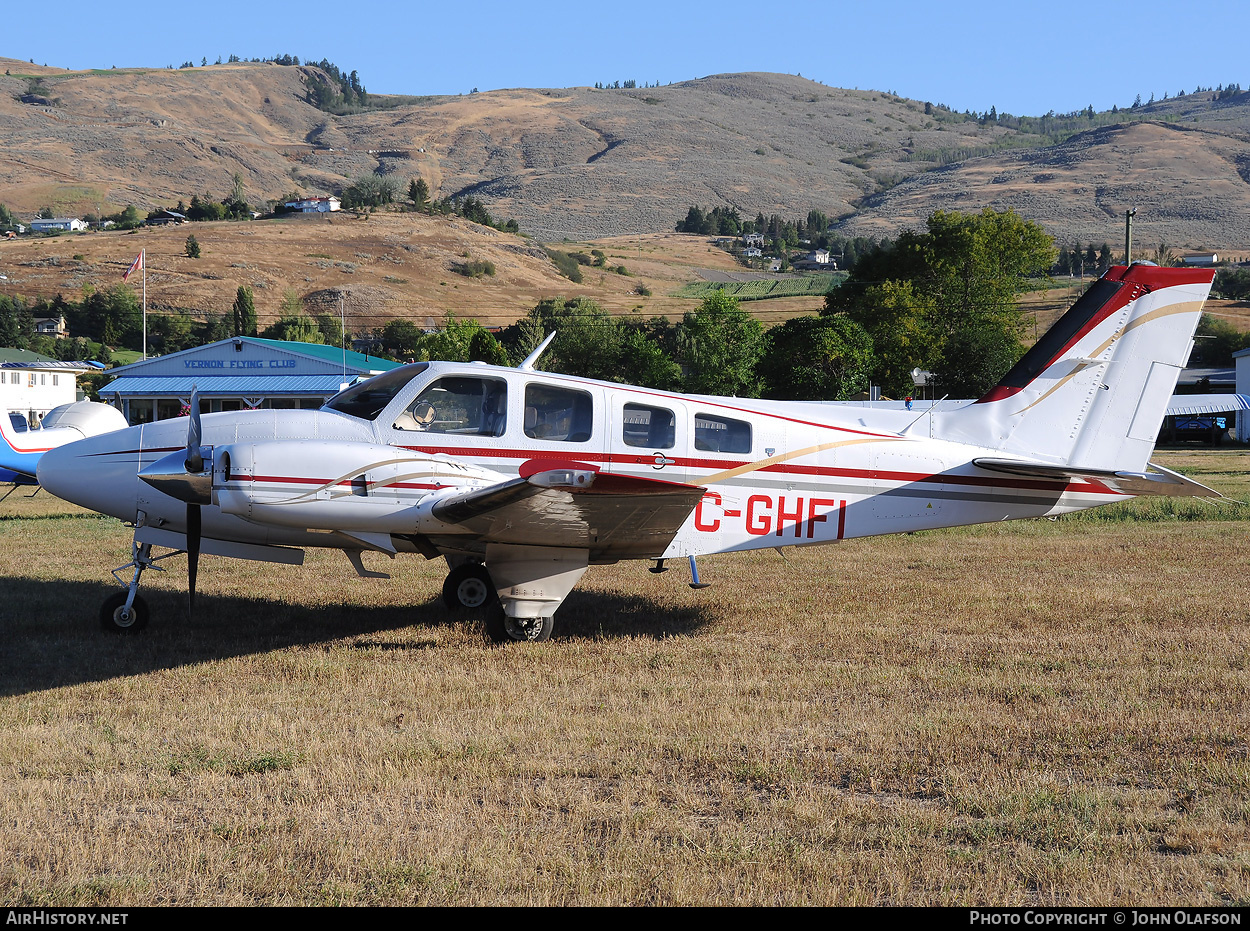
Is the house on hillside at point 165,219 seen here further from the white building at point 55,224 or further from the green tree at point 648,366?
the green tree at point 648,366

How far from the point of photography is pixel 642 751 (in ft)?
20.8

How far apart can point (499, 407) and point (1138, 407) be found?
22.3 ft

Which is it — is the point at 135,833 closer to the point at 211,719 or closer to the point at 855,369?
the point at 211,719

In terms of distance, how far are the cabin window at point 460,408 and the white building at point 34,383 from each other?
62316mm

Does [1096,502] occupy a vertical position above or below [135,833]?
above

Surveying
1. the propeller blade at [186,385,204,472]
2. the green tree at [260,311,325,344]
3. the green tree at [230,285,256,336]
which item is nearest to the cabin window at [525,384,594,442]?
the propeller blade at [186,385,204,472]

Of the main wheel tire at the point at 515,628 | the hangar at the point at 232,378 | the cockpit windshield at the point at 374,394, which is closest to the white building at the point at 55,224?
the hangar at the point at 232,378

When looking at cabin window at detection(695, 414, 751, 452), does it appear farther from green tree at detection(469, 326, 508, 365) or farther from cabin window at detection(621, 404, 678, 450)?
green tree at detection(469, 326, 508, 365)

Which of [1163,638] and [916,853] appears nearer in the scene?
[916,853]

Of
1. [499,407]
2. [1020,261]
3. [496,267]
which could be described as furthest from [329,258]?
[499,407]

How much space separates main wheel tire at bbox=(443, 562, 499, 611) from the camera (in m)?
10.4

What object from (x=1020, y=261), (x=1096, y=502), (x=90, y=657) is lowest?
(x=90, y=657)

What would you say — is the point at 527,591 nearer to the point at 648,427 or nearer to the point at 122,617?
the point at 648,427
